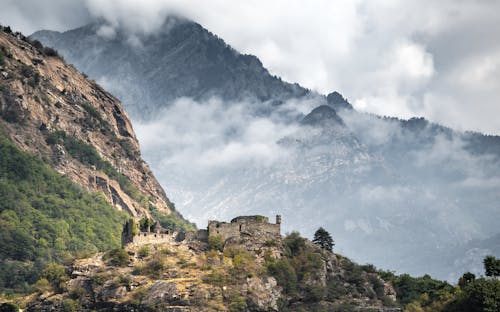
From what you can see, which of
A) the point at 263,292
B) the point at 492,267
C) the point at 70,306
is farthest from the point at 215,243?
the point at 492,267

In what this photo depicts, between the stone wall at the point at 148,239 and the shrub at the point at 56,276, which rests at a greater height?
the stone wall at the point at 148,239

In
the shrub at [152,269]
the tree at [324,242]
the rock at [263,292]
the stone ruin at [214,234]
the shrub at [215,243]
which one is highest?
the tree at [324,242]

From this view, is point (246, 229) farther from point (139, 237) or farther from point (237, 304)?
point (237, 304)

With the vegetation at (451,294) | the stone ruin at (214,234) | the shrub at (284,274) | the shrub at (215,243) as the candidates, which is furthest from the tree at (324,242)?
the shrub at (215,243)

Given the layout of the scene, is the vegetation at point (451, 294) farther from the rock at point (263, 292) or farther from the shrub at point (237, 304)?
the shrub at point (237, 304)

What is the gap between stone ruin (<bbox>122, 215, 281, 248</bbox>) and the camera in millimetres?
154375

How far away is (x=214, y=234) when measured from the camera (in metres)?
156

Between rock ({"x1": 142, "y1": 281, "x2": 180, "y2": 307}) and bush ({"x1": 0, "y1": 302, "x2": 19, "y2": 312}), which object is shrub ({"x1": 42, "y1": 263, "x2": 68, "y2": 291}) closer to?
bush ({"x1": 0, "y1": 302, "x2": 19, "y2": 312})

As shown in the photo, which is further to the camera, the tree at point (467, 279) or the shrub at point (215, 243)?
the tree at point (467, 279)

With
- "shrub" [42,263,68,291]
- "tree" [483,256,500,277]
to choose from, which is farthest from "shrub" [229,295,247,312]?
"tree" [483,256,500,277]

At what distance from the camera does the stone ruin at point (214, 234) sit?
15438 centimetres

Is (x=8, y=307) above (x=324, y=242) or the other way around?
the other way around

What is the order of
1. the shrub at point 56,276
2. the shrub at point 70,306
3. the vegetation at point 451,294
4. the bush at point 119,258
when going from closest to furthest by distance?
the vegetation at point 451,294, the shrub at point 70,306, the shrub at point 56,276, the bush at point 119,258

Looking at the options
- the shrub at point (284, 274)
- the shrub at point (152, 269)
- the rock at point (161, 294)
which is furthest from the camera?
the shrub at point (284, 274)
